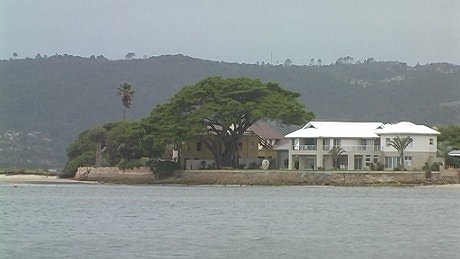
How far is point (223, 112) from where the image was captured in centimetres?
9112

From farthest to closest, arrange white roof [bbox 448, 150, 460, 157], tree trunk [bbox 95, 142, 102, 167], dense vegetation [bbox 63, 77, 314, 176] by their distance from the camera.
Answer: tree trunk [bbox 95, 142, 102, 167], white roof [bbox 448, 150, 460, 157], dense vegetation [bbox 63, 77, 314, 176]

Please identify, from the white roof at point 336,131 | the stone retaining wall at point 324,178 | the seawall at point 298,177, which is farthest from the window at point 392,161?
the stone retaining wall at point 324,178

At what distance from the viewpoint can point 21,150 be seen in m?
166

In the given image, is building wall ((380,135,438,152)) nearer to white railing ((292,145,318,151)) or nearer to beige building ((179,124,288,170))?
white railing ((292,145,318,151))

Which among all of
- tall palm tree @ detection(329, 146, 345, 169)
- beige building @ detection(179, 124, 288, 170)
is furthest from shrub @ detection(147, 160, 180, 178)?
tall palm tree @ detection(329, 146, 345, 169)

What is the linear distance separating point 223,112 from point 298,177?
29.4ft

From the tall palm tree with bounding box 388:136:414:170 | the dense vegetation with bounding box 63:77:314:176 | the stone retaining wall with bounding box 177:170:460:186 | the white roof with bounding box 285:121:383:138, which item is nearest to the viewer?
the stone retaining wall with bounding box 177:170:460:186

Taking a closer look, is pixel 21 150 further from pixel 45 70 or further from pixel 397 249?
pixel 397 249

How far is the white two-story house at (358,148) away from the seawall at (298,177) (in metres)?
5.16

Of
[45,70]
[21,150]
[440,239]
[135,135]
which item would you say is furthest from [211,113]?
[45,70]

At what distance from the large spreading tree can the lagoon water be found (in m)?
19.4

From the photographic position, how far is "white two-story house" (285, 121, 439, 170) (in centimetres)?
9531

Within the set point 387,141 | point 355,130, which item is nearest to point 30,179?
point 355,130

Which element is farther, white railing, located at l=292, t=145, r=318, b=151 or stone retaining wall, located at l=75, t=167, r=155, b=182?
white railing, located at l=292, t=145, r=318, b=151
